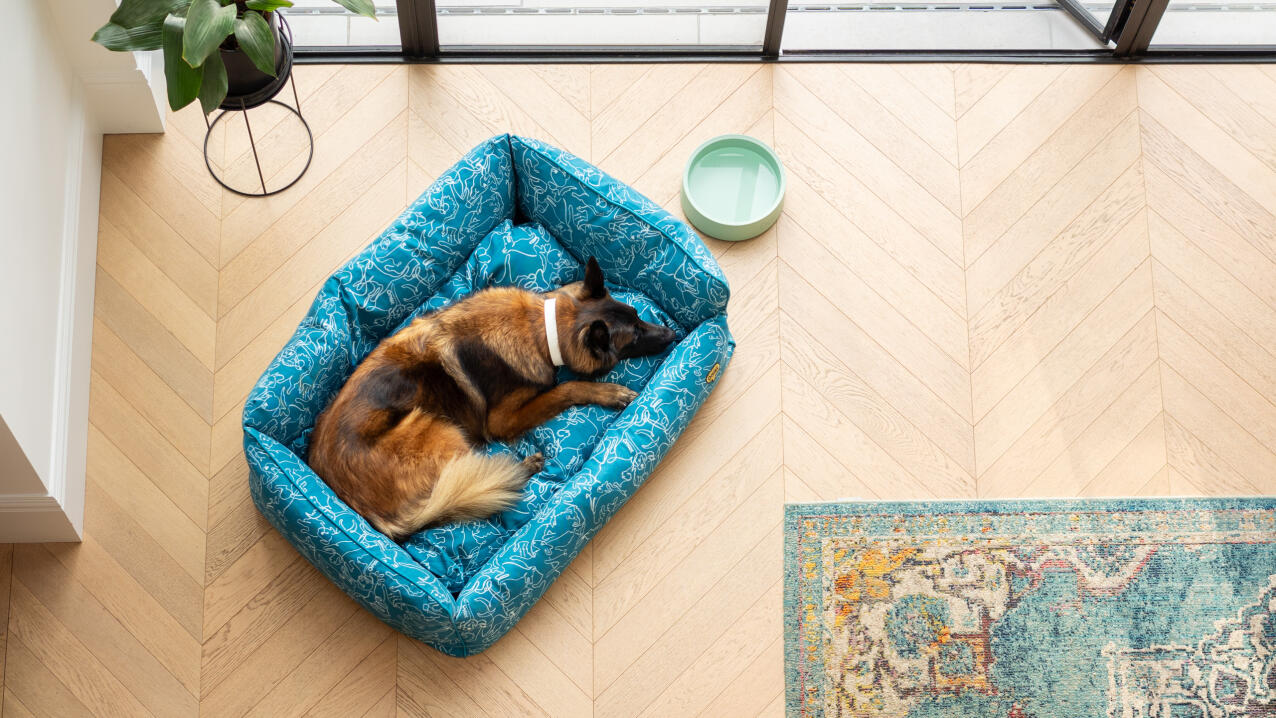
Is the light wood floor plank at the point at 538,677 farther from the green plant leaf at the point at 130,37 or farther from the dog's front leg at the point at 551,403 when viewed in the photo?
the green plant leaf at the point at 130,37

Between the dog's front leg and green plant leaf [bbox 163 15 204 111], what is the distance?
3.91 feet

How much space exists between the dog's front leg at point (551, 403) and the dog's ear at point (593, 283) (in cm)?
28

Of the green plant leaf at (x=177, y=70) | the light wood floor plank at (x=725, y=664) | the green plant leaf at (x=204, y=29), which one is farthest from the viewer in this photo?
the light wood floor plank at (x=725, y=664)

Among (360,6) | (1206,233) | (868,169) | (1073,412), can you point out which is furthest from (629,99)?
(1206,233)

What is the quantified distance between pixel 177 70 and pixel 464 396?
3.71 ft

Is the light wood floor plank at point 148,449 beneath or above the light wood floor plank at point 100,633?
above

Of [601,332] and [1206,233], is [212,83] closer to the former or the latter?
[601,332]

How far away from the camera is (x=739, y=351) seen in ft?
11.3

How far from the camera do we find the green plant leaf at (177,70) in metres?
2.78

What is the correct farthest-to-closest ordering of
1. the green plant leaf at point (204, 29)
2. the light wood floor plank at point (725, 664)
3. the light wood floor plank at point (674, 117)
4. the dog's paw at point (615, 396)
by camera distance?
1. the light wood floor plank at point (674, 117)
2. the dog's paw at point (615, 396)
3. the light wood floor plank at point (725, 664)
4. the green plant leaf at point (204, 29)

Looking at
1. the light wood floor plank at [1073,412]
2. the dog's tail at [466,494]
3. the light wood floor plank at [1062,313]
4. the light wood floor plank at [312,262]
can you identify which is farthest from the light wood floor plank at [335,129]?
the light wood floor plank at [1073,412]

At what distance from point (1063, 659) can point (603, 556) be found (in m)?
1.37

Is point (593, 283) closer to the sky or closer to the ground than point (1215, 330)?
closer to the sky

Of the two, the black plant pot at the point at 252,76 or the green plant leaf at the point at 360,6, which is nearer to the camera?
the green plant leaf at the point at 360,6
